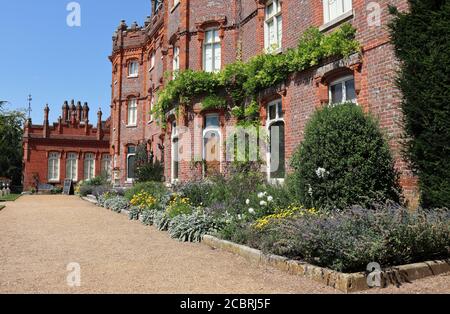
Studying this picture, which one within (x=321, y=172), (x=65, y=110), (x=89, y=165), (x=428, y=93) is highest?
(x=65, y=110)

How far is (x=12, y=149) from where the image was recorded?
4844 centimetres

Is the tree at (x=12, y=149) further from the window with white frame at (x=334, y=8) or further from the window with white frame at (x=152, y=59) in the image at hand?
the window with white frame at (x=334, y=8)

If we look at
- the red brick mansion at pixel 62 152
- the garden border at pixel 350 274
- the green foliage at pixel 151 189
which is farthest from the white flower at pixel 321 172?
the red brick mansion at pixel 62 152

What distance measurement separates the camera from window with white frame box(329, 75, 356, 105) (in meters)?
10.0

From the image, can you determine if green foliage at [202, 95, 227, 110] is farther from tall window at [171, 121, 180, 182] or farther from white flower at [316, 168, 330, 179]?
white flower at [316, 168, 330, 179]

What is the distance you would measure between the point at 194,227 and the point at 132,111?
22.5m

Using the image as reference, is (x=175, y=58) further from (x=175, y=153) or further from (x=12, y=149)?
(x=12, y=149)

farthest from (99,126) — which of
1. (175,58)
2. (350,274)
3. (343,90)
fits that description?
(350,274)

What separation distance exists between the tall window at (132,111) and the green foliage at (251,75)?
11024mm

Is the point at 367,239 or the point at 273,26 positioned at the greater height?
the point at 273,26

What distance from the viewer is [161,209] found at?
12047 millimetres

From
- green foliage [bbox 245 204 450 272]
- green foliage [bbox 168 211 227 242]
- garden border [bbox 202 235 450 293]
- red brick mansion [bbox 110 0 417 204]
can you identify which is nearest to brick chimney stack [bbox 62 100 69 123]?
red brick mansion [bbox 110 0 417 204]

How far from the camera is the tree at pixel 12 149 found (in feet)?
154
